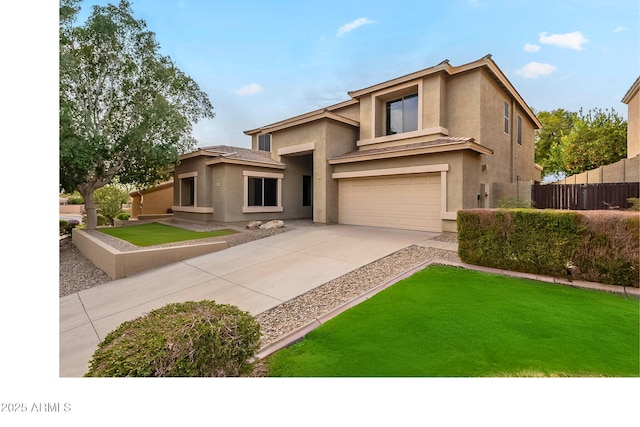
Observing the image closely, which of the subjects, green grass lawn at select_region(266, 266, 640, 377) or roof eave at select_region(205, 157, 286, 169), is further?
roof eave at select_region(205, 157, 286, 169)

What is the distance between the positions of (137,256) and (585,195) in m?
14.3

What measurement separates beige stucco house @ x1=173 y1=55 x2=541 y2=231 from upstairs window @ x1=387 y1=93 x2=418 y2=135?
46 millimetres

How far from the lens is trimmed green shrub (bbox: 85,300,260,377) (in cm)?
210

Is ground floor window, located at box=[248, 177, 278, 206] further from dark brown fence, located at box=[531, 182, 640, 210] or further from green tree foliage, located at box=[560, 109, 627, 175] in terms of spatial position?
green tree foliage, located at box=[560, 109, 627, 175]

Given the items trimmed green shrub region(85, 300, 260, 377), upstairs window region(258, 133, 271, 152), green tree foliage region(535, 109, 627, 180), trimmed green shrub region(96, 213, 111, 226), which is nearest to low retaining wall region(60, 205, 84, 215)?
trimmed green shrub region(96, 213, 111, 226)

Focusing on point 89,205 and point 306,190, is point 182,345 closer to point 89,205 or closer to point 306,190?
point 306,190

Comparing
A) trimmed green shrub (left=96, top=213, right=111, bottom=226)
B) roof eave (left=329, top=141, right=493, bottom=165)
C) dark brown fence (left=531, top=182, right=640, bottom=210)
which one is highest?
roof eave (left=329, top=141, right=493, bottom=165)

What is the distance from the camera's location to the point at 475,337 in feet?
9.73

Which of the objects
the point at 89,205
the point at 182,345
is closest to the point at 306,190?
the point at 89,205

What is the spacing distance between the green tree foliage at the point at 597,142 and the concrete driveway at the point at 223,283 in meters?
17.0

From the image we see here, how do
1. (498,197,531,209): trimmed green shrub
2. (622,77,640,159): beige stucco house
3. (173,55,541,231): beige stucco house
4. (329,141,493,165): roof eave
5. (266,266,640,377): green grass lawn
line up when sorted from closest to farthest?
1. (266,266,640,377): green grass lawn
2. (329,141,493,165): roof eave
3. (173,55,541,231): beige stucco house
4. (498,197,531,209): trimmed green shrub
5. (622,77,640,159): beige stucco house
